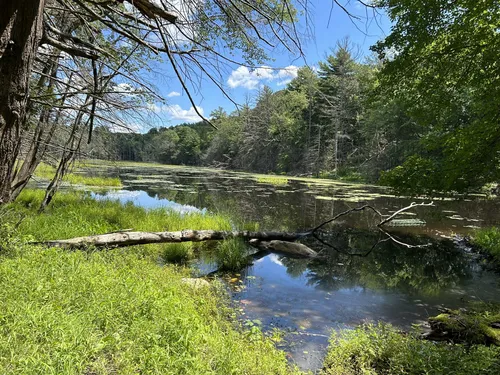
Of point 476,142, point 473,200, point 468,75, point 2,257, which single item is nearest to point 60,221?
point 2,257

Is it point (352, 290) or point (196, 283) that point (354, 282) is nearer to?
point (352, 290)

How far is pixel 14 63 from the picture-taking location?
1.61 metres

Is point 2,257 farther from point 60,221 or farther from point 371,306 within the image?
point 371,306

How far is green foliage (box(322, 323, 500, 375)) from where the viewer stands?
3123 millimetres

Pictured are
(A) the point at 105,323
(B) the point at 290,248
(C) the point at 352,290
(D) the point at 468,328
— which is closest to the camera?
(A) the point at 105,323

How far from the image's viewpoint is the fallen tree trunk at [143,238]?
5.61 metres

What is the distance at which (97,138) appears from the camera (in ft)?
25.4

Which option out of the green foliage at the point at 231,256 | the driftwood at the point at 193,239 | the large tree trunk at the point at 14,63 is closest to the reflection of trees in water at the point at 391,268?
the driftwood at the point at 193,239

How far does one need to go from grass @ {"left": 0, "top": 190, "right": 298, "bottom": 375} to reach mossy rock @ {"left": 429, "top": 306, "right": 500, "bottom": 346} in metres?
2.65

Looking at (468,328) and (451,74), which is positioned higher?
(451,74)

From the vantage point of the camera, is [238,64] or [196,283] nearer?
[238,64]

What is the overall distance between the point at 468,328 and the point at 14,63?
18.6 feet

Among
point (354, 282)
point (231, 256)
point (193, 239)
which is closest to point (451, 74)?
point (354, 282)

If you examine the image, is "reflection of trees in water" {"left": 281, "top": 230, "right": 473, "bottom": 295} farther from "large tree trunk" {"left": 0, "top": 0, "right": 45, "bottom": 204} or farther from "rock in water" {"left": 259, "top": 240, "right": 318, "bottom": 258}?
"large tree trunk" {"left": 0, "top": 0, "right": 45, "bottom": 204}
